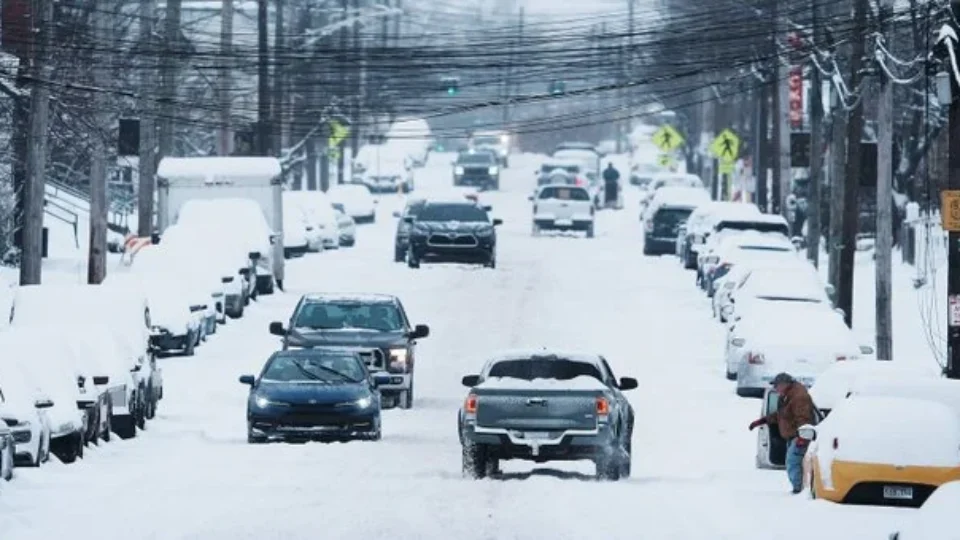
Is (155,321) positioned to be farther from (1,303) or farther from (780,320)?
(780,320)

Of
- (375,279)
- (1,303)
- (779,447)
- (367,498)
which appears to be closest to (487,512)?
(367,498)

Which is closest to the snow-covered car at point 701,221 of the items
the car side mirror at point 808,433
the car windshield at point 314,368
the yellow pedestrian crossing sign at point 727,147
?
the yellow pedestrian crossing sign at point 727,147

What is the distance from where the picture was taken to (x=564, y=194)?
8175cm

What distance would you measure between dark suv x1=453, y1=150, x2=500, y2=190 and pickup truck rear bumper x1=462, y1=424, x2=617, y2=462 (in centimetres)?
9272

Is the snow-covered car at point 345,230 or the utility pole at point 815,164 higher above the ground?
the utility pole at point 815,164

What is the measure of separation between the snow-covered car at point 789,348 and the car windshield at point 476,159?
80745 mm

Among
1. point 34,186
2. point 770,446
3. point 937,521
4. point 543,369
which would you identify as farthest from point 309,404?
point 937,521

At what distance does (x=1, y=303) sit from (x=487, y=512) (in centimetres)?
2694

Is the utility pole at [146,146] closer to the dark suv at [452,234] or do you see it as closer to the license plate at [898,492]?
the dark suv at [452,234]

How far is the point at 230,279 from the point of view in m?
51.3

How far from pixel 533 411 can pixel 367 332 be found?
11.6 metres

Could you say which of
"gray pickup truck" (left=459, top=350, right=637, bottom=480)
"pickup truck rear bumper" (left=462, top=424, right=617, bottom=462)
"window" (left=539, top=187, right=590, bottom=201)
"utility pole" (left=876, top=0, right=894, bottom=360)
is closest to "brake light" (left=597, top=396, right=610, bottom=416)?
"gray pickup truck" (left=459, top=350, right=637, bottom=480)

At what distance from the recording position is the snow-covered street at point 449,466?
69.2 feet

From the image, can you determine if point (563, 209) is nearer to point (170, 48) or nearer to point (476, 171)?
point (170, 48)
